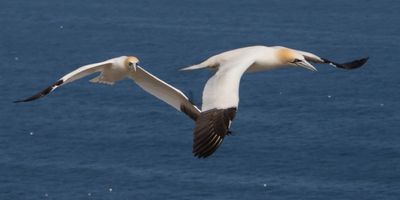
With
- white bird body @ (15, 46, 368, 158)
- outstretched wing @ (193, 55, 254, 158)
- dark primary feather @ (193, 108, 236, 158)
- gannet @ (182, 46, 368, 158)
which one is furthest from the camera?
white bird body @ (15, 46, 368, 158)

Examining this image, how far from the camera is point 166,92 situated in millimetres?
40281

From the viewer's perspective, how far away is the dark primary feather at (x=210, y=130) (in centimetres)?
2980

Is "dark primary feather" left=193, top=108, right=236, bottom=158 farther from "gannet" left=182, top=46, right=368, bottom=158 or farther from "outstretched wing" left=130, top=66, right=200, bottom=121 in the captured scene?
"outstretched wing" left=130, top=66, right=200, bottom=121

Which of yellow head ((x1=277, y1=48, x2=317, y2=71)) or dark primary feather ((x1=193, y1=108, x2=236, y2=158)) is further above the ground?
dark primary feather ((x1=193, y1=108, x2=236, y2=158))

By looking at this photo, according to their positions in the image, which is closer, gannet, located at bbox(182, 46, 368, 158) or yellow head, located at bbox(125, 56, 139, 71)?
gannet, located at bbox(182, 46, 368, 158)

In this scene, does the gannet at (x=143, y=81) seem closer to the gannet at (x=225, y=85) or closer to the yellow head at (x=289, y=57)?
the gannet at (x=225, y=85)

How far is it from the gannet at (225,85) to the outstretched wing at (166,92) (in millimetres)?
2928

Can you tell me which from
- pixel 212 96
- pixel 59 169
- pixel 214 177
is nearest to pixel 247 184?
pixel 214 177

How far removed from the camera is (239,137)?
192250mm

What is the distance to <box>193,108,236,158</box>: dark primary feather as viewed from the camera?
97.8ft

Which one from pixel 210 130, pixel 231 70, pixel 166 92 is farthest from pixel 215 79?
pixel 166 92

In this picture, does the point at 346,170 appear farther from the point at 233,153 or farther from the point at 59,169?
the point at 59,169

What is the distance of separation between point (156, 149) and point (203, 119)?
508ft

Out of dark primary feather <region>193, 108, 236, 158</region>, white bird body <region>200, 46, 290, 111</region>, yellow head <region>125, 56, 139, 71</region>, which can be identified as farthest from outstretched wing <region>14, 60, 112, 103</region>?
dark primary feather <region>193, 108, 236, 158</region>
